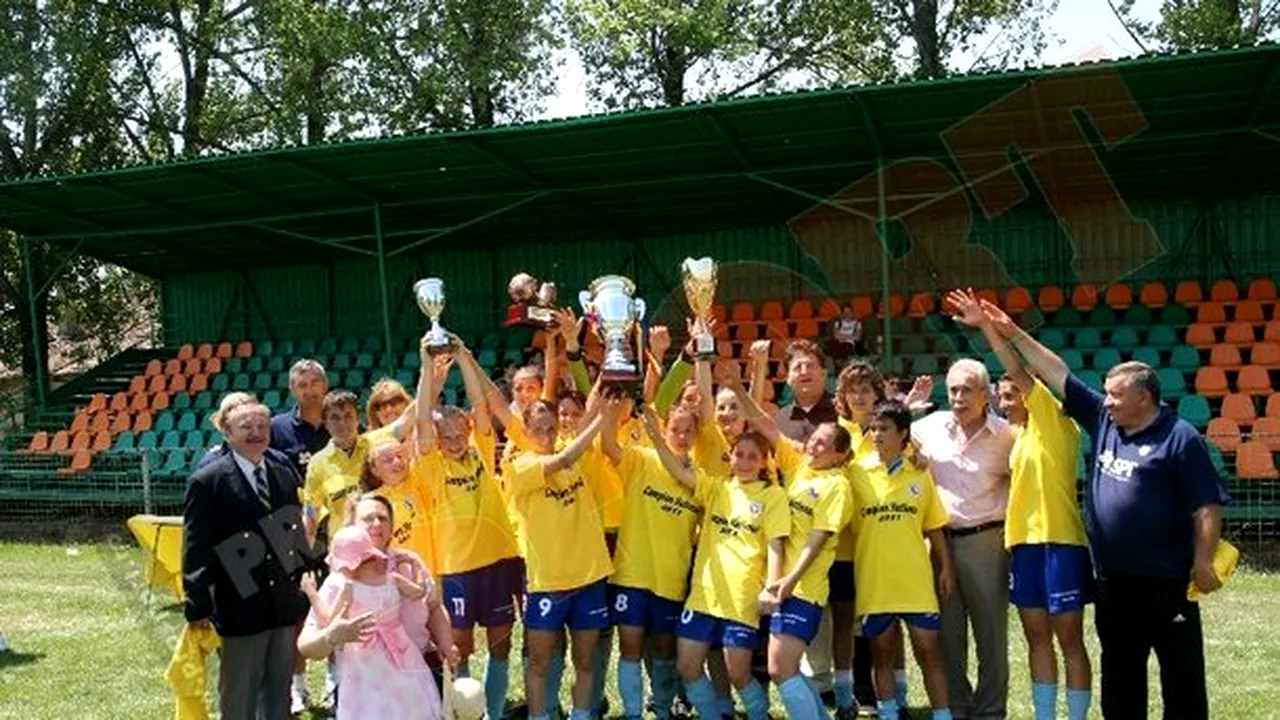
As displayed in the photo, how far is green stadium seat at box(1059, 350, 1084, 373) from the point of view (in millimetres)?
15423

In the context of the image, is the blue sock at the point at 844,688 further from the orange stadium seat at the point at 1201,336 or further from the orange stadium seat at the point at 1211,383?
the orange stadium seat at the point at 1201,336

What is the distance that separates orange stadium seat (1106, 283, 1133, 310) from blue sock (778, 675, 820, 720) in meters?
12.8

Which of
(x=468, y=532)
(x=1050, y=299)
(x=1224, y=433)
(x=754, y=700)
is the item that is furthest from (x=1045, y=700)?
(x=1050, y=299)

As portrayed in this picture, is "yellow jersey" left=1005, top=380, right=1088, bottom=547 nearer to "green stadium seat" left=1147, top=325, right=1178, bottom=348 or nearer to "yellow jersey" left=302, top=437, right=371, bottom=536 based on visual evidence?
"yellow jersey" left=302, top=437, right=371, bottom=536

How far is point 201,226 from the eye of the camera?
18.6m

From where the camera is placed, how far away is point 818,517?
5.97 m

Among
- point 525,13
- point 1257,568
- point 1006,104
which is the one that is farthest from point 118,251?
point 1257,568

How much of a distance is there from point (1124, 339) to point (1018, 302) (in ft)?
7.52

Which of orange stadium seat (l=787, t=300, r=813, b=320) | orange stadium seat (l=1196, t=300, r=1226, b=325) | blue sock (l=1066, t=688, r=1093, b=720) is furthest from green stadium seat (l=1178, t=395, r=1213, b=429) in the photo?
blue sock (l=1066, t=688, r=1093, b=720)

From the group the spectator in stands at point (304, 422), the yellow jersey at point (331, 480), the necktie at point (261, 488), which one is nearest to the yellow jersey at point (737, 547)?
the yellow jersey at point (331, 480)

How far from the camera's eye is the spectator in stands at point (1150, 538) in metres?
5.33

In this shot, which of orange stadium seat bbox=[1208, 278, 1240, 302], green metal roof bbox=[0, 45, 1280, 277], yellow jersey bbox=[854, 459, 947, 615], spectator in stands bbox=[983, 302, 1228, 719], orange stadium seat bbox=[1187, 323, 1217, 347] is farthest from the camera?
orange stadium seat bbox=[1208, 278, 1240, 302]

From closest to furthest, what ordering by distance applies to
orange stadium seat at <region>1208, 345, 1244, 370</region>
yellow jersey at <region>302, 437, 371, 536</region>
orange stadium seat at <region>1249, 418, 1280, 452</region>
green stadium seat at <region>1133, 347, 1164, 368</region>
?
yellow jersey at <region>302, 437, 371, 536</region> < orange stadium seat at <region>1249, 418, 1280, 452</region> < orange stadium seat at <region>1208, 345, 1244, 370</region> < green stadium seat at <region>1133, 347, 1164, 368</region>

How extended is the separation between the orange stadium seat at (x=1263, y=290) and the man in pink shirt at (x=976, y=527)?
457 inches
